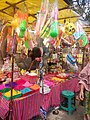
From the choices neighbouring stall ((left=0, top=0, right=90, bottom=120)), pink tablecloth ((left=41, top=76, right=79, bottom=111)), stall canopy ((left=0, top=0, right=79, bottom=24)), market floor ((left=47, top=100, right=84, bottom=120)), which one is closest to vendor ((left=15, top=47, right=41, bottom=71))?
neighbouring stall ((left=0, top=0, right=90, bottom=120))

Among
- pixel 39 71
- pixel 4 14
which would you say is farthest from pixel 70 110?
pixel 4 14

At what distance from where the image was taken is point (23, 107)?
7.34 ft

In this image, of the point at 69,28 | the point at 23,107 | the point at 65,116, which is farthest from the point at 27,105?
the point at 69,28

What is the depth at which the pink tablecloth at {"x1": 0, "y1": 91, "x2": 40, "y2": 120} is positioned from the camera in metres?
2.12

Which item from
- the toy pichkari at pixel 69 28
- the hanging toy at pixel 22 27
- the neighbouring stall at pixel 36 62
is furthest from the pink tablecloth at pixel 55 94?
the hanging toy at pixel 22 27

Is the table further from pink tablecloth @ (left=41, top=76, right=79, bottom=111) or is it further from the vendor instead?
the vendor

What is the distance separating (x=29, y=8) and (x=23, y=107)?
2095mm

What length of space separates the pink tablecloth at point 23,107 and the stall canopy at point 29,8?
1.43m

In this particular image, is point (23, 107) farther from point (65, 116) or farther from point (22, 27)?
point (65, 116)

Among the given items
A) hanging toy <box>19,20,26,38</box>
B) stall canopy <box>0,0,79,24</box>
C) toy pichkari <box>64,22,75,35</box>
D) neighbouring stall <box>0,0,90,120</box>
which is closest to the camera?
hanging toy <box>19,20,26,38</box>

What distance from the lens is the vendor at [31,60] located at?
10.9 ft

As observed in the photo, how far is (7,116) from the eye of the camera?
2.14 m

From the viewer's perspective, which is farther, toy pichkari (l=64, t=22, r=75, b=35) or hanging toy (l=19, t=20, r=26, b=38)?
toy pichkari (l=64, t=22, r=75, b=35)

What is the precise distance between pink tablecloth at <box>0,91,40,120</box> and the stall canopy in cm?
143
